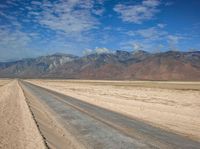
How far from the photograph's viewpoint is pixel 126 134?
38.3ft

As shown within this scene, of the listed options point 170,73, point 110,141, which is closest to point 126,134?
point 110,141

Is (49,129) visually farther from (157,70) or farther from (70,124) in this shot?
(157,70)

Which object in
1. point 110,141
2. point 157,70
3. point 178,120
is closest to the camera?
point 110,141

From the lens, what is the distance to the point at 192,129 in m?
13.4

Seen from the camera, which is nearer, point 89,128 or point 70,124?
point 89,128

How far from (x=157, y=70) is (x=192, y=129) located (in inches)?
7367

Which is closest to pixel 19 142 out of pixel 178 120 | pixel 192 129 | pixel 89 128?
pixel 89 128

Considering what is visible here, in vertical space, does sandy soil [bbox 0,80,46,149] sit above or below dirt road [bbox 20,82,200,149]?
above

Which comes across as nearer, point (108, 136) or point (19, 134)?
point (108, 136)

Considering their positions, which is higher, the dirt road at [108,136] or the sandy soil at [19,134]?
the sandy soil at [19,134]

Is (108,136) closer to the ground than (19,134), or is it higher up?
closer to the ground

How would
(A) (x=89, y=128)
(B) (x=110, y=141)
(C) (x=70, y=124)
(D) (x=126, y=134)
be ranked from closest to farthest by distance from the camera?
(B) (x=110, y=141) → (D) (x=126, y=134) → (A) (x=89, y=128) → (C) (x=70, y=124)

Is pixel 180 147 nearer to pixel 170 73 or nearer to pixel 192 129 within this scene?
pixel 192 129

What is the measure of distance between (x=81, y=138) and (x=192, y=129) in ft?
19.7
